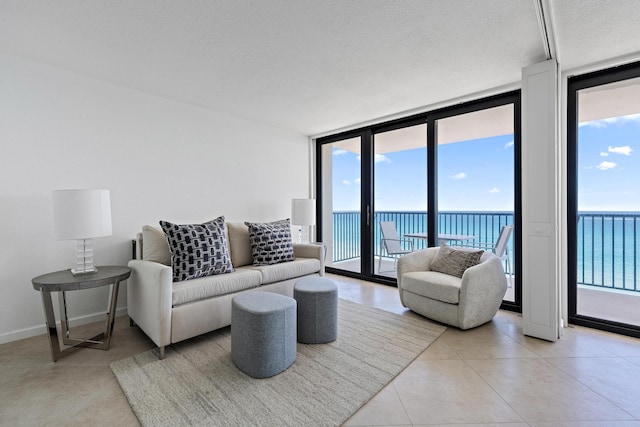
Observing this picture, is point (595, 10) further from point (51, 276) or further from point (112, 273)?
point (51, 276)

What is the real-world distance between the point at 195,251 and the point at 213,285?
38cm

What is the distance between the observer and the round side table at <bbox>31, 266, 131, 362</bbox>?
2004 millimetres

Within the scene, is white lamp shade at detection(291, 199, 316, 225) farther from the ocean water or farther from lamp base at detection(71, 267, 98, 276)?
the ocean water

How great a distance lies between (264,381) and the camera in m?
1.80

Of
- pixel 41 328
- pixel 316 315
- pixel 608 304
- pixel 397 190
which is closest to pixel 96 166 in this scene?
pixel 41 328

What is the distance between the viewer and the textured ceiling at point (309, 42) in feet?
5.85

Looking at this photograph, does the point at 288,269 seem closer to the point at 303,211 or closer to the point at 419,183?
the point at 303,211

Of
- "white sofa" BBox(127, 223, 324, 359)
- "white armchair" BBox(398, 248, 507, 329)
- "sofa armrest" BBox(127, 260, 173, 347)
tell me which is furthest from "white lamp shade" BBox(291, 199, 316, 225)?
"sofa armrest" BBox(127, 260, 173, 347)

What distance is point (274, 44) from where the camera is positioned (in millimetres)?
2178

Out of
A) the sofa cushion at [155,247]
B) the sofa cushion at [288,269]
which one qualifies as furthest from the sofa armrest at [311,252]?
the sofa cushion at [155,247]

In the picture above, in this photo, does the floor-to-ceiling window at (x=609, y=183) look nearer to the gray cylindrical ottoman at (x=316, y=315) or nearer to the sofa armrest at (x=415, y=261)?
the sofa armrest at (x=415, y=261)

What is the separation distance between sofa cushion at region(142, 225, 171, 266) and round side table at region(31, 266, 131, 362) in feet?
0.73

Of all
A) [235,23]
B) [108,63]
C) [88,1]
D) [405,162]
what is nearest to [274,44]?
[235,23]

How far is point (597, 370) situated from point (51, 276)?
4011 millimetres
